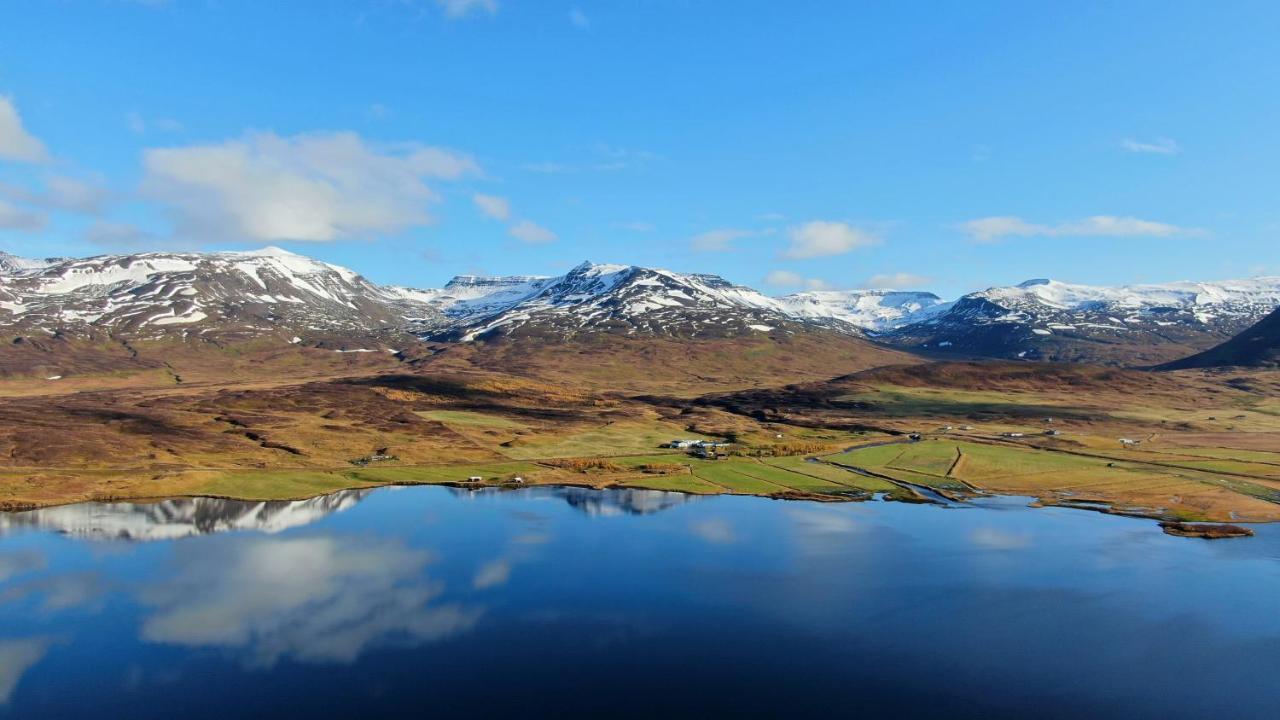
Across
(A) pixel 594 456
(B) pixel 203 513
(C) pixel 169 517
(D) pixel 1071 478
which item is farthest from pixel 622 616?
(D) pixel 1071 478

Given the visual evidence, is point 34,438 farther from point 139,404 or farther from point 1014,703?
point 1014,703

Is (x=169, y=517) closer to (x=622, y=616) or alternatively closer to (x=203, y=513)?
(x=203, y=513)

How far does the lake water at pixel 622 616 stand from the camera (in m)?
48.1

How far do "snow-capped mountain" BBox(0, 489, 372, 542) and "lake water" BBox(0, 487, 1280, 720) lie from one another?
20.9 inches

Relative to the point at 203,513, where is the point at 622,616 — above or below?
below

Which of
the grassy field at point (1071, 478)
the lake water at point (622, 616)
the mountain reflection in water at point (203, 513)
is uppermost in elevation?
the grassy field at point (1071, 478)

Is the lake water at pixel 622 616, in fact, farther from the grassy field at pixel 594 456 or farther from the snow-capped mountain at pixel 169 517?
the grassy field at pixel 594 456

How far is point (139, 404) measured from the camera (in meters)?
191

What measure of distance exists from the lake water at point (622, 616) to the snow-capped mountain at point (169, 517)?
53 centimetres

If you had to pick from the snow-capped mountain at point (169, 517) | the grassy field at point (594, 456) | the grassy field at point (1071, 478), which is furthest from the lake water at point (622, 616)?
the grassy field at point (594, 456)

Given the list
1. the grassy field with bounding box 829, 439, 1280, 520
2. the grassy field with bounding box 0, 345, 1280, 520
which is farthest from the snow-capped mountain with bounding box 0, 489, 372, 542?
the grassy field with bounding box 829, 439, 1280, 520

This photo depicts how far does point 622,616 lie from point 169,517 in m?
59.9

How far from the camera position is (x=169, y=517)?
90.9 metres

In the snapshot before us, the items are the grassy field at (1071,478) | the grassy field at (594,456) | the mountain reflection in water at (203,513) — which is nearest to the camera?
the mountain reflection in water at (203,513)
